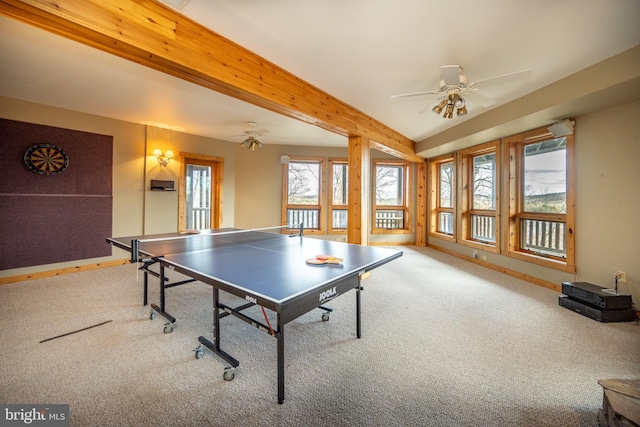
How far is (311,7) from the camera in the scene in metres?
1.87

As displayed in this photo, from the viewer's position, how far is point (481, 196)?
5.29 metres

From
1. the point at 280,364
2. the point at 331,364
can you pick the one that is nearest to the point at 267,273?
the point at 280,364

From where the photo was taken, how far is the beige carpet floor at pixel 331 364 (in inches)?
59.1

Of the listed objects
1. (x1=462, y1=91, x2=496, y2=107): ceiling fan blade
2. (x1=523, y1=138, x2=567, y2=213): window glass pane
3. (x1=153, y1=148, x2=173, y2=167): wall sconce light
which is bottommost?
(x1=523, y1=138, x2=567, y2=213): window glass pane

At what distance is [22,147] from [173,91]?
2473mm

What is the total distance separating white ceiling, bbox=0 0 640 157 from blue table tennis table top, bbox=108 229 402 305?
1.79 metres

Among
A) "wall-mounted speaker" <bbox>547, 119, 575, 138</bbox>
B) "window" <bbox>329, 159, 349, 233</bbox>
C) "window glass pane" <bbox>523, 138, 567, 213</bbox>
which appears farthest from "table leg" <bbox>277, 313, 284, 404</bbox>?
"window" <bbox>329, 159, 349, 233</bbox>

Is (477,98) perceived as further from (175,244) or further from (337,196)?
(337,196)

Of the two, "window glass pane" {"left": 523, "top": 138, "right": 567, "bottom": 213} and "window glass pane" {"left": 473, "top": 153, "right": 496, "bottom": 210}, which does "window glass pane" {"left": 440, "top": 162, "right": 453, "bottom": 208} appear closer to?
"window glass pane" {"left": 473, "top": 153, "right": 496, "bottom": 210}

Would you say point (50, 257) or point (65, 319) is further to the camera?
point (50, 257)

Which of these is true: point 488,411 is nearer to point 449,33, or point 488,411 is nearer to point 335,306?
point 335,306

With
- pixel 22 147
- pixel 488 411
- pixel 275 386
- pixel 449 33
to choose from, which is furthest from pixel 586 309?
pixel 22 147

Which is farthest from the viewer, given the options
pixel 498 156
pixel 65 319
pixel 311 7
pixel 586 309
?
pixel 498 156

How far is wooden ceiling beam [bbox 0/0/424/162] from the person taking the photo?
145 cm
